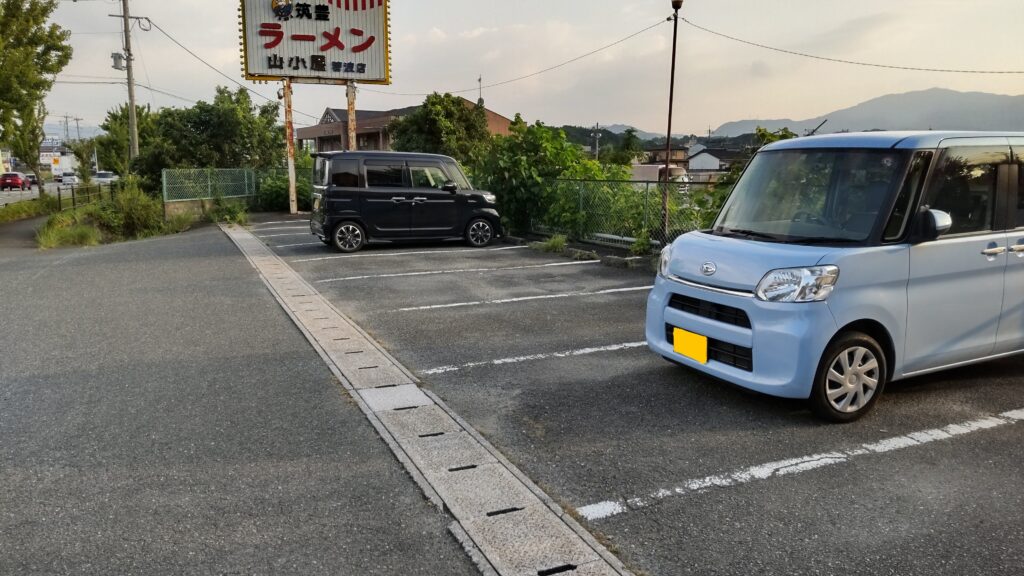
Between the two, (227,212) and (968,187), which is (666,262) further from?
(227,212)

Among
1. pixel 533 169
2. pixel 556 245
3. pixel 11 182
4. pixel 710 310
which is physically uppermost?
pixel 11 182

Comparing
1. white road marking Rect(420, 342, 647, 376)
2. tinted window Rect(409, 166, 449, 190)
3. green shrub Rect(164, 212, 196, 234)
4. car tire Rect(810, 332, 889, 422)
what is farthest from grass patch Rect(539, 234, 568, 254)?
green shrub Rect(164, 212, 196, 234)

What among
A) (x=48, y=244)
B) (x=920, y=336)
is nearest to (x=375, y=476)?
(x=920, y=336)

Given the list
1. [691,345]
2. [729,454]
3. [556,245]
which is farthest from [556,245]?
[729,454]

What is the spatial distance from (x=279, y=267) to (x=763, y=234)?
7.75 meters

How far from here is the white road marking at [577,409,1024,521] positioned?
9.50ft

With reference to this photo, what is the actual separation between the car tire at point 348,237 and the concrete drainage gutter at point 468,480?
6.04 m

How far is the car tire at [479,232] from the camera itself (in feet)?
39.5

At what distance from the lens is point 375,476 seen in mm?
3182

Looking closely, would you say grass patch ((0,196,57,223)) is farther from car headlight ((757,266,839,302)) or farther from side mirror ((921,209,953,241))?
side mirror ((921,209,953,241))

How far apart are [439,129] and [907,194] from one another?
2706 centimetres

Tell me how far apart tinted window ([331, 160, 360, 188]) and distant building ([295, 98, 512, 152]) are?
28245 millimetres

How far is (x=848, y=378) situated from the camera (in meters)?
3.73

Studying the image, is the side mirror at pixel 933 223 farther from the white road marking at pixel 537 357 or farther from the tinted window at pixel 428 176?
the tinted window at pixel 428 176
